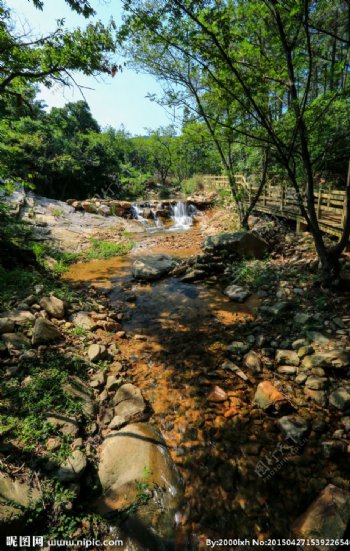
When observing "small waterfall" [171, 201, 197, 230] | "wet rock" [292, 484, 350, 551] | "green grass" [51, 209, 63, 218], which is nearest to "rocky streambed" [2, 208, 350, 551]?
"wet rock" [292, 484, 350, 551]

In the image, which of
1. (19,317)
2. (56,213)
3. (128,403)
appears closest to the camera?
(128,403)

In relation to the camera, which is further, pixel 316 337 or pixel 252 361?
pixel 316 337

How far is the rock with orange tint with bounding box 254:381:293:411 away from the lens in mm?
2840

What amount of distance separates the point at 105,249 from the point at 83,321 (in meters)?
5.82

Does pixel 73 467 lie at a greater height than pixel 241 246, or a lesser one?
lesser

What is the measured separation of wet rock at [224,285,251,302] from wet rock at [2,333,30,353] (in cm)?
393

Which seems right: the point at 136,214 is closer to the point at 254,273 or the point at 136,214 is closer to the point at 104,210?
the point at 104,210

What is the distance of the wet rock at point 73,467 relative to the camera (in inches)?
78.4

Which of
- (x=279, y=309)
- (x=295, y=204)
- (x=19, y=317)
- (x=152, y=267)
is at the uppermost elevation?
(x=295, y=204)

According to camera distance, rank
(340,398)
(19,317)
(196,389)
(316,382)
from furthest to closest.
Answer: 1. (19,317)
2. (196,389)
3. (316,382)
4. (340,398)

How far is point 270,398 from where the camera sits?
2.92 m

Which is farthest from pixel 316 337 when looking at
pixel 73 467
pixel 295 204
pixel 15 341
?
pixel 295 204

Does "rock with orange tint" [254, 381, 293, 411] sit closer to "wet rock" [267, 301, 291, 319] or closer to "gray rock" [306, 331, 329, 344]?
"gray rock" [306, 331, 329, 344]

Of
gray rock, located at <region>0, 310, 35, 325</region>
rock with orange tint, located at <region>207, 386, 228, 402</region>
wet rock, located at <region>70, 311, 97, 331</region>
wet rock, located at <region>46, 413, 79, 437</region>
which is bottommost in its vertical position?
rock with orange tint, located at <region>207, 386, 228, 402</region>
